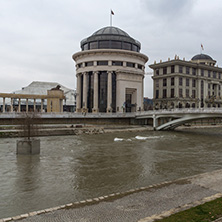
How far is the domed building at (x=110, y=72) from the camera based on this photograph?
82.8 m

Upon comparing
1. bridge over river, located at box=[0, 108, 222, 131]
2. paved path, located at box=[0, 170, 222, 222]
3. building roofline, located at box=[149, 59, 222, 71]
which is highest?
building roofline, located at box=[149, 59, 222, 71]

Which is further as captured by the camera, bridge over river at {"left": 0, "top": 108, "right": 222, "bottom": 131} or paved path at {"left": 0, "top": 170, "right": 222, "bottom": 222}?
bridge over river at {"left": 0, "top": 108, "right": 222, "bottom": 131}

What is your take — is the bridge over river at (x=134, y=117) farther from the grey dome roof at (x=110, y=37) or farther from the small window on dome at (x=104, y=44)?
the grey dome roof at (x=110, y=37)

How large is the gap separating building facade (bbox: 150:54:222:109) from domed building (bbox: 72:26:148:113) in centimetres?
1749

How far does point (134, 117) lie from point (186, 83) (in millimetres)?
40453

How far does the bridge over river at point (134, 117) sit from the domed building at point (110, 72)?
8331 millimetres

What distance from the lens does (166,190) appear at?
12.3 m

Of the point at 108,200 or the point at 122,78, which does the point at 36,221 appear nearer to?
the point at 108,200

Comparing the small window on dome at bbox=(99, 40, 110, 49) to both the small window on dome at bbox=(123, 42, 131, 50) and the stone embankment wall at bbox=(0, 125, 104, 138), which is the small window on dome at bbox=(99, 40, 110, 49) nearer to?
the small window on dome at bbox=(123, 42, 131, 50)

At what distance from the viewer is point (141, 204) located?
1034 centimetres

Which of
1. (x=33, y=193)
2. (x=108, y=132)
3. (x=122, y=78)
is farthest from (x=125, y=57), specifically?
(x=33, y=193)

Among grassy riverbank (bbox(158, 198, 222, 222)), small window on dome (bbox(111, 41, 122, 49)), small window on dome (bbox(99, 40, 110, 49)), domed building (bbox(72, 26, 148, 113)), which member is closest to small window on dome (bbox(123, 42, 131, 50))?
domed building (bbox(72, 26, 148, 113))

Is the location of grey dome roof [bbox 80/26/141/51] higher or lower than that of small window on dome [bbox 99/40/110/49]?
higher

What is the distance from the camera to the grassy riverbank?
8484mm
